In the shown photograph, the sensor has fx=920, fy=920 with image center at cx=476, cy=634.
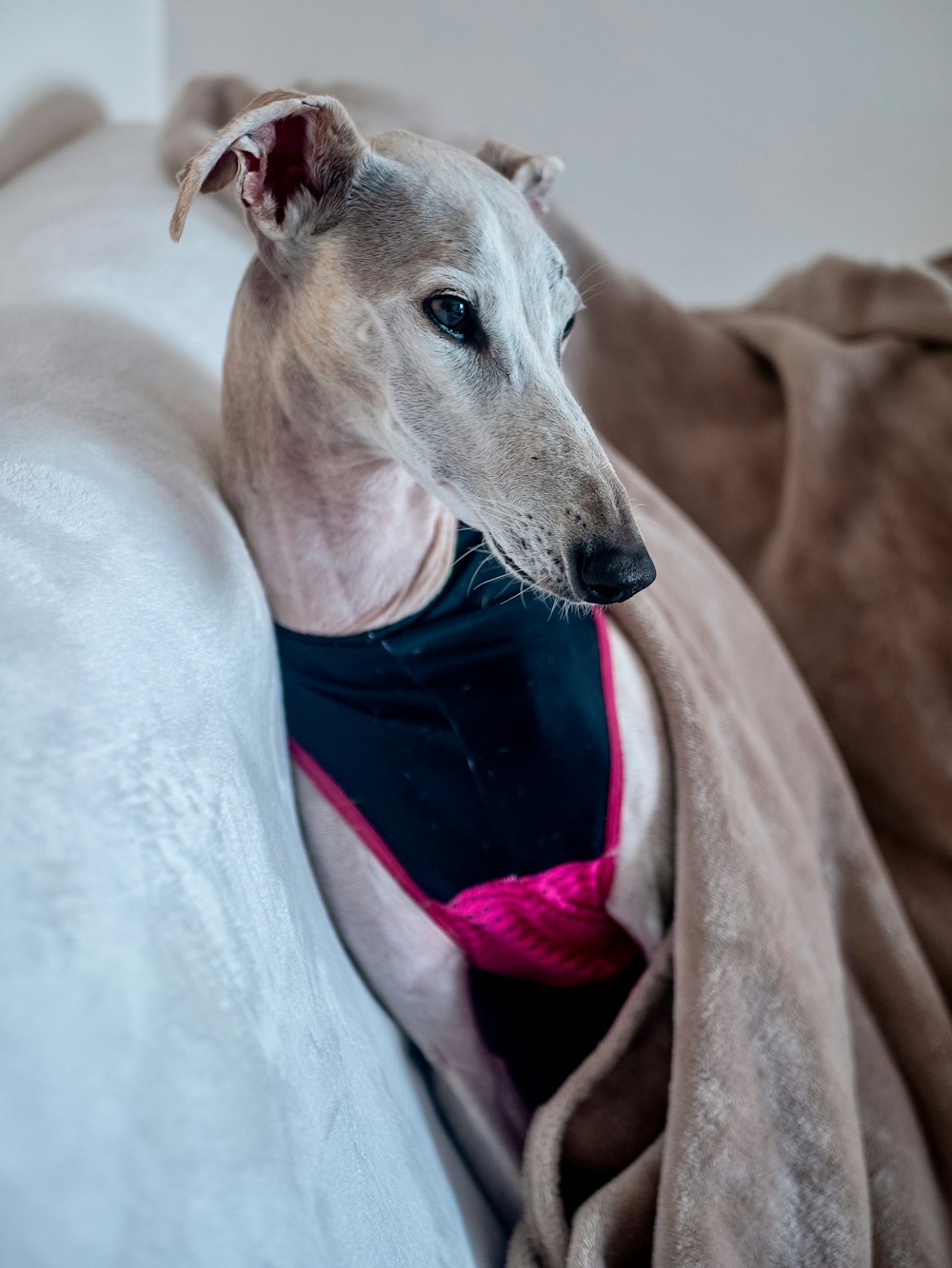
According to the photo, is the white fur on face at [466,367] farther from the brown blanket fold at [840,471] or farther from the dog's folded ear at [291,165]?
the brown blanket fold at [840,471]

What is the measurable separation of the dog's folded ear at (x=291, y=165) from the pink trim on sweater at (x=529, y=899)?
1.24 feet

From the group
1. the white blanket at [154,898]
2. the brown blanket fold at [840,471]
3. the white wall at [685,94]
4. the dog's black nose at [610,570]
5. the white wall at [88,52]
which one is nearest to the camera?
the white blanket at [154,898]

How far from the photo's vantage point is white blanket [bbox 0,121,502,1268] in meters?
0.35

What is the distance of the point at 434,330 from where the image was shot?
0.62 meters

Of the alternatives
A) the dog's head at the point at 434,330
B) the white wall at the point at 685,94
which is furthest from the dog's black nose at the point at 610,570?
the white wall at the point at 685,94

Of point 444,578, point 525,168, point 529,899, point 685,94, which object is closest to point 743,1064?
point 529,899

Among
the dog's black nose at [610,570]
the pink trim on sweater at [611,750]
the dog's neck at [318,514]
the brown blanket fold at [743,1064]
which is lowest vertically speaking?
the brown blanket fold at [743,1064]

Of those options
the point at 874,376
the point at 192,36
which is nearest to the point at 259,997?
the point at 874,376

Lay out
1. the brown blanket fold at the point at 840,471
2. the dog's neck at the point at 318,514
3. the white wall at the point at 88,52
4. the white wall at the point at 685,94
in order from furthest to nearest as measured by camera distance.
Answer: the white wall at the point at 685,94 → the brown blanket fold at the point at 840,471 → the white wall at the point at 88,52 → the dog's neck at the point at 318,514

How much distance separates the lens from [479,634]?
733mm

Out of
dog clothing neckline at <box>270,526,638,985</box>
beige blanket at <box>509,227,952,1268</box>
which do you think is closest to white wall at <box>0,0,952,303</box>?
beige blanket at <box>509,227,952,1268</box>

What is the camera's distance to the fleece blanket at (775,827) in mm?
710

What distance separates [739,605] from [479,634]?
47 centimetres

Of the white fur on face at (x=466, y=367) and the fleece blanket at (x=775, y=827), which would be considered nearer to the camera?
the white fur on face at (x=466, y=367)
